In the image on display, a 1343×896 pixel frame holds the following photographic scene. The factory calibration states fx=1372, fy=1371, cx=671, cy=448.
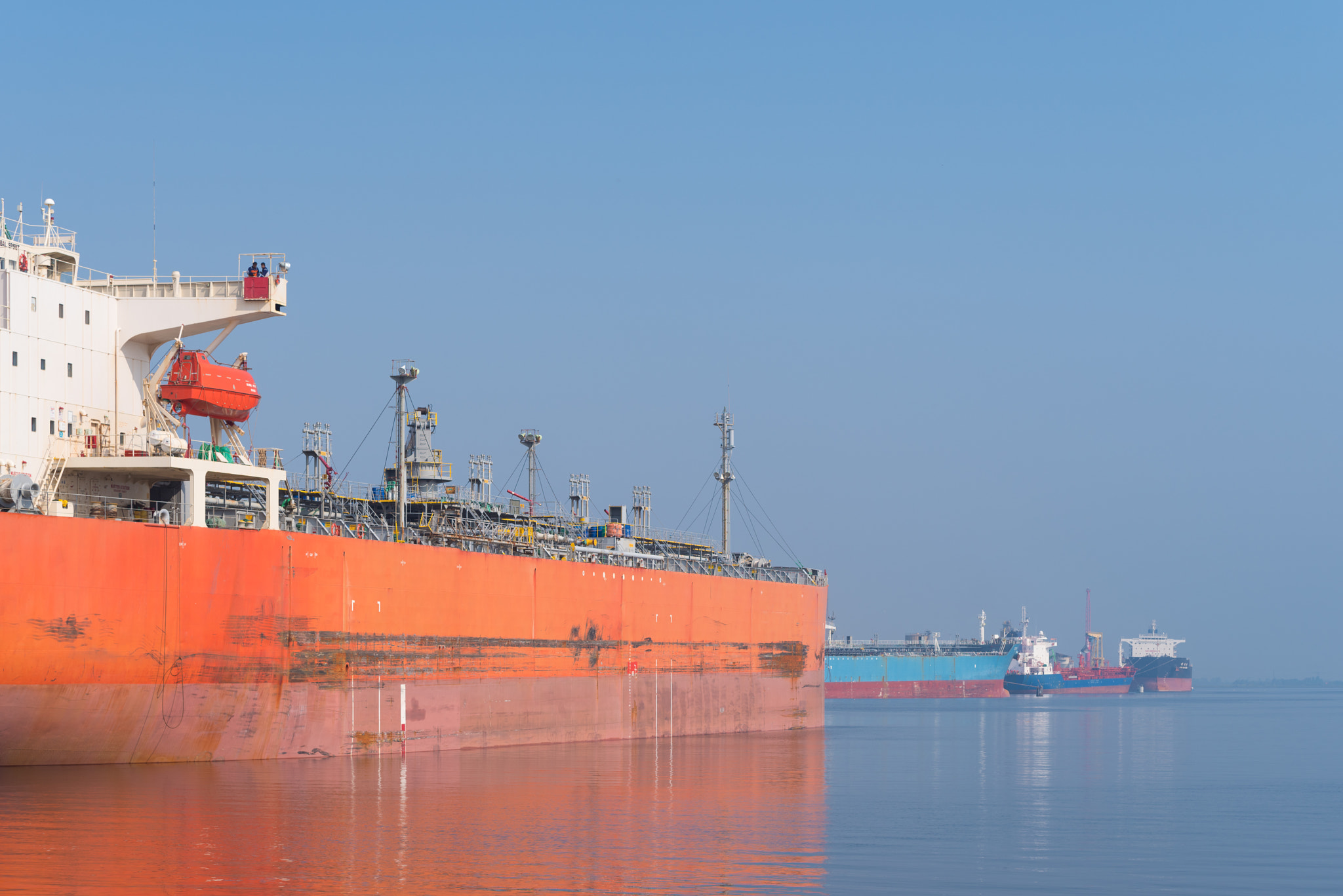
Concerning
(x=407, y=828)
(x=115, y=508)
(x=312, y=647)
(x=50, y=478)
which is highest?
(x=50, y=478)

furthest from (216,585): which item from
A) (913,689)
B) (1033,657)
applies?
(1033,657)

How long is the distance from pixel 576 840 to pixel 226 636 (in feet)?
30.9

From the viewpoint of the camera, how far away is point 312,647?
25250 millimetres

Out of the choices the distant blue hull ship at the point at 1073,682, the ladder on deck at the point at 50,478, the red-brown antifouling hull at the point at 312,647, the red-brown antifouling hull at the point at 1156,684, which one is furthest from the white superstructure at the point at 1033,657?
the ladder on deck at the point at 50,478

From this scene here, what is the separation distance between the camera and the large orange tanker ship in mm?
21609

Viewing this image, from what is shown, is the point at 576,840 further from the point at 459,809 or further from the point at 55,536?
the point at 55,536

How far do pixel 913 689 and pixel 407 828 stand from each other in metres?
88.5

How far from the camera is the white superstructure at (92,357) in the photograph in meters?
23.3

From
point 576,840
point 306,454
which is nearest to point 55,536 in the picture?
point 576,840

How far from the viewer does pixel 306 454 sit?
3425cm

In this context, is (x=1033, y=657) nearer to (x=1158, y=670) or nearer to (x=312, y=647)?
(x=1158, y=670)

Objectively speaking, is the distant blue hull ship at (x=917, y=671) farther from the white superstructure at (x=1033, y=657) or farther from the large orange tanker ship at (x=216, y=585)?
the large orange tanker ship at (x=216, y=585)

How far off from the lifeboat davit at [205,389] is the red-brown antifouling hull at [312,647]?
2.74 metres

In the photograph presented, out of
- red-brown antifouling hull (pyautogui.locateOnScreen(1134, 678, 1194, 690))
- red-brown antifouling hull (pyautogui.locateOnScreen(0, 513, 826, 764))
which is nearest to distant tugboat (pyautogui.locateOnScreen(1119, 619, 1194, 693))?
red-brown antifouling hull (pyautogui.locateOnScreen(1134, 678, 1194, 690))
